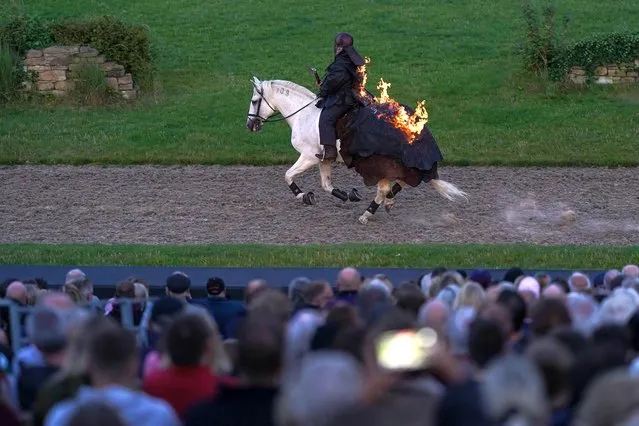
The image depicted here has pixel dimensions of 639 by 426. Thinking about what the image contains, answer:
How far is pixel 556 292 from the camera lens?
8.30m

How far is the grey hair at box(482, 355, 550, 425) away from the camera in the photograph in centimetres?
518

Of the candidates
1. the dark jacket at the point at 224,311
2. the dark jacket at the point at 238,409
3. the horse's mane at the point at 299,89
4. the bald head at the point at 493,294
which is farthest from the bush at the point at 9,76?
the dark jacket at the point at 238,409

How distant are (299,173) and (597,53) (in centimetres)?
883

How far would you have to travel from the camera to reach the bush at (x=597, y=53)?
2411cm

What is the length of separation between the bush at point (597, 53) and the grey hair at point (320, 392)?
19.8 meters

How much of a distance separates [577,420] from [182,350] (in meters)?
2.06

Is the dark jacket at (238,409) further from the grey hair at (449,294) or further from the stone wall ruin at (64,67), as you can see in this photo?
the stone wall ruin at (64,67)

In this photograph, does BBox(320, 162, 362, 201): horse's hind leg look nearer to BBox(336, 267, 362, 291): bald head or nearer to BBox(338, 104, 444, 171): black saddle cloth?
BBox(338, 104, 444, 171): black saddle cloth

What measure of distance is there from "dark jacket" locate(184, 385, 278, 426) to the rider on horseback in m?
11.2

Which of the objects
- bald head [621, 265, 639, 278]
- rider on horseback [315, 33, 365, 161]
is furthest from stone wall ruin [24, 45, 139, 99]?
bald head [621, 265, 639, 278]

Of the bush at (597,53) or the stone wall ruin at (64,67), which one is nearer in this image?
the stone wall ruin at (64,67)

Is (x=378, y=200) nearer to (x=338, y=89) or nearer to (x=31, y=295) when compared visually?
(x=338, y=89)

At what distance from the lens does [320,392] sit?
200 inches

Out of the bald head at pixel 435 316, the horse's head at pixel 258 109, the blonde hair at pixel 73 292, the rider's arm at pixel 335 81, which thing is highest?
the bald head at pixel 435 316
